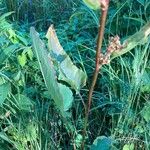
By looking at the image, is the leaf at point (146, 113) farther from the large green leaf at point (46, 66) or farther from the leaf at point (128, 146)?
the large green leaf at point (46, 66)

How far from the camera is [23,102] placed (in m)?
1.73

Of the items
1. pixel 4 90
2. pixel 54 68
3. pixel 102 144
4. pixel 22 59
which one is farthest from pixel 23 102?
pixel 54 68

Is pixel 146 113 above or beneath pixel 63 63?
beneath

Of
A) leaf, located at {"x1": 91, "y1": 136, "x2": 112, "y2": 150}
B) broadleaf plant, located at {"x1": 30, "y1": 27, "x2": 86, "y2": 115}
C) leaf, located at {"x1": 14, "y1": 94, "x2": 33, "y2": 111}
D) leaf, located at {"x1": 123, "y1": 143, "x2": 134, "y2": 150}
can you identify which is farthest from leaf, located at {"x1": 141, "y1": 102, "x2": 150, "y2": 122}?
broadleaf plant, located at {"x1": 30, "y1": 27, "x2": 86, "y2": 115}

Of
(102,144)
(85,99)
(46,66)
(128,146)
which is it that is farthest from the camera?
(85,99)

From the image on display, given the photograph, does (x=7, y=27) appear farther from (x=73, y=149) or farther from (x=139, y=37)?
(x=139, y=37)

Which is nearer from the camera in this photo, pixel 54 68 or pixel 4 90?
pixel 54 68

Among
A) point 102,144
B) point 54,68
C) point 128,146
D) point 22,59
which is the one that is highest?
point 54,68

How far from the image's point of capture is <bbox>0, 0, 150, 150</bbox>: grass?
1679 mm

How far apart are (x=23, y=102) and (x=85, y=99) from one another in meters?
0.35

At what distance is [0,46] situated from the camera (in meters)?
2.03

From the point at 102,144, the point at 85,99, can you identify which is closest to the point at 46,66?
the point at 102,144

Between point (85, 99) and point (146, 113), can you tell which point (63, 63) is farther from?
point (85, 99)

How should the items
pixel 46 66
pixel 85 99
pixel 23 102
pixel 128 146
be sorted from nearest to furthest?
1. pixel 46 66
2. pixel 128 146
3. pixel 23 102
4. pixel 85 99
